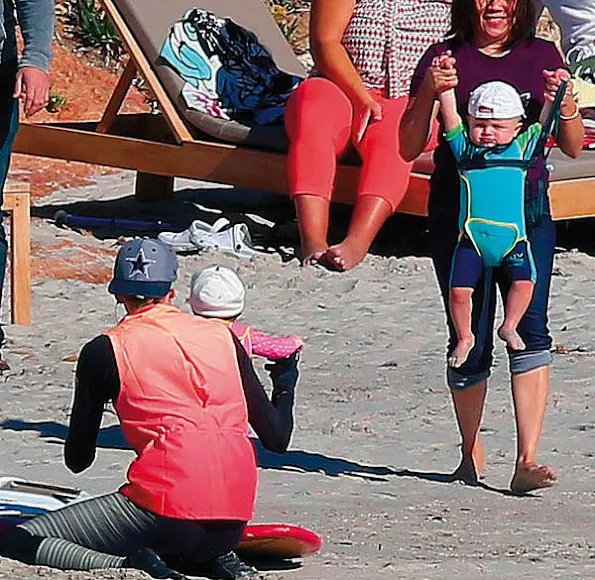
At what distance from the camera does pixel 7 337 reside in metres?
7.22

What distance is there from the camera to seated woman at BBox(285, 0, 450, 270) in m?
7.58

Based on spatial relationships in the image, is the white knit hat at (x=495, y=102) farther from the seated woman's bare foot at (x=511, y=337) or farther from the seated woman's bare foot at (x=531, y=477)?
the seated woman's bare foot at (x=531, y=477)

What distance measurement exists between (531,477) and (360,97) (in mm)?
3194

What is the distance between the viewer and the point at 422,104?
486cm

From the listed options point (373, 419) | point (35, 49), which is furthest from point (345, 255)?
point (35, 49)

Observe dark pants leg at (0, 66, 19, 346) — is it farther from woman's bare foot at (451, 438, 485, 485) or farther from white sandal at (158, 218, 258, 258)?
white sandal at (158, 218, 258, 258)

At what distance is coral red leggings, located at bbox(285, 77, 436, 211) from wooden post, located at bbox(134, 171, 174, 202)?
2605 mm

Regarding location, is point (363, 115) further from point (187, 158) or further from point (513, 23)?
point (513, 23)

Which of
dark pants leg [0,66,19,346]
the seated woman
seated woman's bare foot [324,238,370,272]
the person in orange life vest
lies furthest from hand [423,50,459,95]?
the seated woman

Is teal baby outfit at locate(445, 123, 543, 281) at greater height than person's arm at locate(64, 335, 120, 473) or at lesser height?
greater

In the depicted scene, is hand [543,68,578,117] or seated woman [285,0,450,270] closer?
hand [543,68,578,117]

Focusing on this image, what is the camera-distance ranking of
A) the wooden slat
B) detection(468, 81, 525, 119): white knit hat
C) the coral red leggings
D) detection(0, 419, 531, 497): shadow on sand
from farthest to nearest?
the wooden slat
the coral red leggings
detection(0, 419, 531, 497): shadow on sand
detection(468, 81, 525, 119): white knit hat

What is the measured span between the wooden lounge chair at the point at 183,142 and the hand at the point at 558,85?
3258 mm

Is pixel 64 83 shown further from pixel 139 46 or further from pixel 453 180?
pixel 453 180
